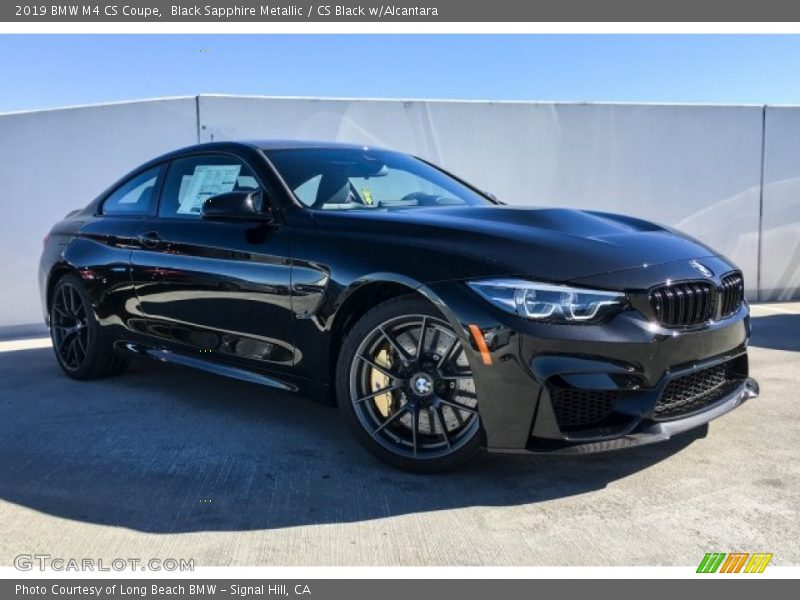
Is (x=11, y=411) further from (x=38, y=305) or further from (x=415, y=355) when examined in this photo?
(x=38, y=305)

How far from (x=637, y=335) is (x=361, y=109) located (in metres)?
5.79

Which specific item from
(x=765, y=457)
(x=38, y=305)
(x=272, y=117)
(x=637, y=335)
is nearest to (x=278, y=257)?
(x=637, y=335)

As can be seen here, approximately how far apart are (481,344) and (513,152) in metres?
5.93

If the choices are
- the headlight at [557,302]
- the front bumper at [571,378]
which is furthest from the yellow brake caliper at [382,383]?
the headlight at [557,302]

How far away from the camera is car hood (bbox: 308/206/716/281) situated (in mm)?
2801

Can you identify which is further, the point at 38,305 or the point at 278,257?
the point at 38,305

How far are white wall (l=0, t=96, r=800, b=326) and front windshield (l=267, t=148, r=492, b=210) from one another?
3.76m

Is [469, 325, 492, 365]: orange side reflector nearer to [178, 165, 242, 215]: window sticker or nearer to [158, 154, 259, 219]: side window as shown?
[158, 154, 259, 219]: side window

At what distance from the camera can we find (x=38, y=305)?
7.75 metres

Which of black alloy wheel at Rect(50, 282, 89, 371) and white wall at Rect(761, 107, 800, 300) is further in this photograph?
white wall at Rect(761, 107, 800, 300)

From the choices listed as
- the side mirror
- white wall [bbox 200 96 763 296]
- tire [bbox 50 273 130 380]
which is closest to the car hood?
the side mirror

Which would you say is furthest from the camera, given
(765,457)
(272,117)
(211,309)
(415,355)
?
(272,117)

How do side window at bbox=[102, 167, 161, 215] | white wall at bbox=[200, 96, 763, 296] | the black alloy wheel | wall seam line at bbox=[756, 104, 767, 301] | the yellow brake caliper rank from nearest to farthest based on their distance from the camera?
the yellow brake caliper, side window at bbox=[102, 167, 161, 215], the black alloy wheel, white wall at bbox=[200, 96, 763, 296], wall seam line at bbox=[756, 104, 767, 301]
